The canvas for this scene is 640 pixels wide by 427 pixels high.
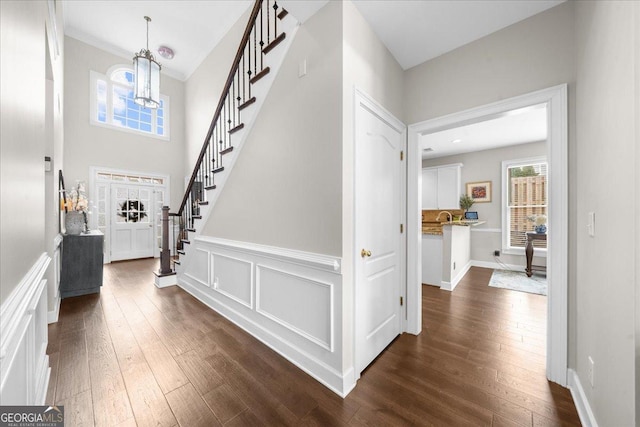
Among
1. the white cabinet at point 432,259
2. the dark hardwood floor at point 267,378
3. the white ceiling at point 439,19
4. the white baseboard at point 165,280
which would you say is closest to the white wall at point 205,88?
the white baseboard at point 165,280

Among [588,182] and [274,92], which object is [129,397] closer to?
[274,92]

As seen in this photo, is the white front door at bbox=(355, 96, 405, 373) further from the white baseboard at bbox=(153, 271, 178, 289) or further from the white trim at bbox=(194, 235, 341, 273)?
the white baseboard at bbox=(153, 271, 178, 289)

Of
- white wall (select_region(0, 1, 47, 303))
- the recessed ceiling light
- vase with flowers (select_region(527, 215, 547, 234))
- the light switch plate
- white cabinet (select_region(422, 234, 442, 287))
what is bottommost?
white cabinet (select_region(422, 234, 442, 287))

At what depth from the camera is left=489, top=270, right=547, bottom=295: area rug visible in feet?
12.6

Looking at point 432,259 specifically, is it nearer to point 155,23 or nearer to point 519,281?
point 519,281

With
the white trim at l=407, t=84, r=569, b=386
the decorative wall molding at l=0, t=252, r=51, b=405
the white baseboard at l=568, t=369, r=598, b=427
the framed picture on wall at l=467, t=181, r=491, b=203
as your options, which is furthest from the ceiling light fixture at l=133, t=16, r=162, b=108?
the framed picture on wall at l=467, t=181, r=491, b=203

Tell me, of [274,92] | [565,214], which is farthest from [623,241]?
[274,92]

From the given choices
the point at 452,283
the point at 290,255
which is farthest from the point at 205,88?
the point at 452,283

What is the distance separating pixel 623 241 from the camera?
3.35ft

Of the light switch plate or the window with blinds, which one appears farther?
the window with blinds

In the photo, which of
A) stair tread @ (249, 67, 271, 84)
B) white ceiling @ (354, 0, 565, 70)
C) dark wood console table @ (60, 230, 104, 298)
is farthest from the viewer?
dark wood console table @ (60, 230, 104, 298)

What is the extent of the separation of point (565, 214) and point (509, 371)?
1.26 m

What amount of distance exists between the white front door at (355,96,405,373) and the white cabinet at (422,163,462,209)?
14.2 ft

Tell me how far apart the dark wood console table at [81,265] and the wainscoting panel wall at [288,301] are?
196 centimetres
